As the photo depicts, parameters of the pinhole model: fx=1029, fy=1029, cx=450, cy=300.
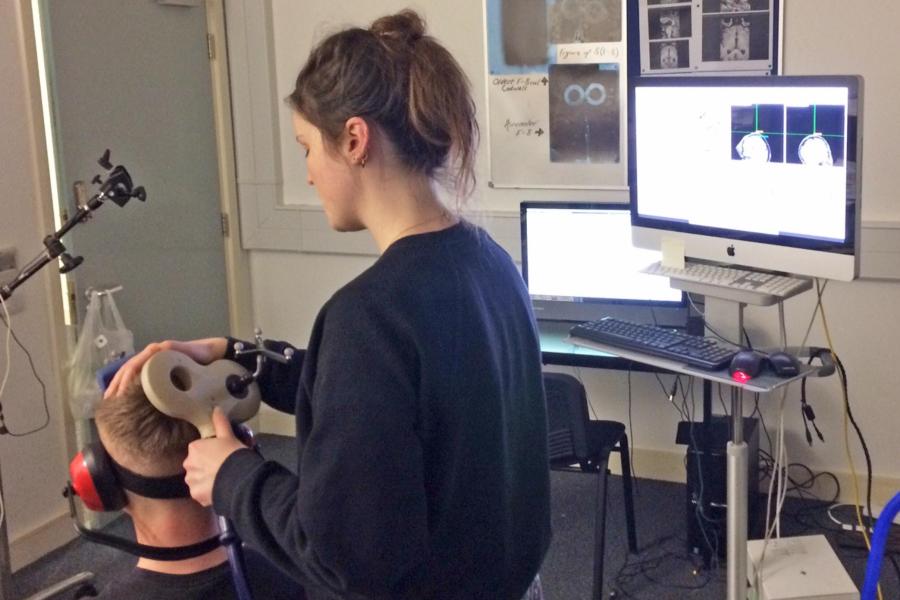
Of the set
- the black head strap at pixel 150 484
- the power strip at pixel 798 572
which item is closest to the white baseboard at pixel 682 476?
the power strip at pixel 798 572

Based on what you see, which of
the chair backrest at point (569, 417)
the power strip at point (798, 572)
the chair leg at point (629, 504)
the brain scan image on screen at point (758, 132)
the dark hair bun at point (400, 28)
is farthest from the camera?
the chair leg at point (629, 504)

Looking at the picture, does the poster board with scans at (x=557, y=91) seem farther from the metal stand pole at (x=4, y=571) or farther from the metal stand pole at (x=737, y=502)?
the metal stand pole at (x=4, y=571)

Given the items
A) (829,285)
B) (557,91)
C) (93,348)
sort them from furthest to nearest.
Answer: (557,91), (829,285), (93,348)

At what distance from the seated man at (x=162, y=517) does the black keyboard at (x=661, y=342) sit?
3.14 ft

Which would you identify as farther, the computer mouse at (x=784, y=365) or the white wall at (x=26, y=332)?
the white wall at (x=26, y=332)

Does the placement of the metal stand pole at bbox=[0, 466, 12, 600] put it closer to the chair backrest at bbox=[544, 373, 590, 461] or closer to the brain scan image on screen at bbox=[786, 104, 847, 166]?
the chair backrest at bbox=[544, 373, 590, 461]

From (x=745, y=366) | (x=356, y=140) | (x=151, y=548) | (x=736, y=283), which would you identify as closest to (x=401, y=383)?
(x=356, y=140)

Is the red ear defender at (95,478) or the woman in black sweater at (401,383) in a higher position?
the woman in black sweater at (401,383)

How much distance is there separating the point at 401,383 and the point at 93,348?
229cm

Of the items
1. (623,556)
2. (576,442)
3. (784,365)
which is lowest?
(623,556)

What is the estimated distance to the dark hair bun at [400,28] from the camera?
1.16 m

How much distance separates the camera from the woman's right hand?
4.22 feet

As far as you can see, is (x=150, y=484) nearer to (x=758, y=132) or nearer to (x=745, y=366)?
(x=745, y=366)

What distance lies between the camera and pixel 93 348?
3.08 m
